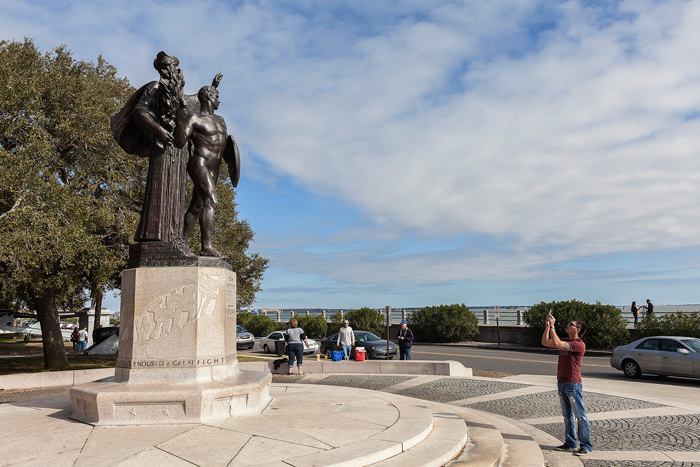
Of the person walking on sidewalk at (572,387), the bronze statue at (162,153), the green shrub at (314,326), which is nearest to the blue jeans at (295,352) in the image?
the bronze statue at (162,153)

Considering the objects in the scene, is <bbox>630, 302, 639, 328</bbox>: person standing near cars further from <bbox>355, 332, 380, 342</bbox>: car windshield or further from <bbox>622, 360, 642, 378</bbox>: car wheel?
<bbox>355, 332, 380, 342</bbox>: car windshield

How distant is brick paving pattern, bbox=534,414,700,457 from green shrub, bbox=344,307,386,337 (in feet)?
89.3

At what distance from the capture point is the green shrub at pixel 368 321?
3503 centimetres

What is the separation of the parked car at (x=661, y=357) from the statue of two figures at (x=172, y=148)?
1362 centimetres

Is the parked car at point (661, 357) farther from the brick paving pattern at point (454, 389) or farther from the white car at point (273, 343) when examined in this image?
the white car at point (273, 343)

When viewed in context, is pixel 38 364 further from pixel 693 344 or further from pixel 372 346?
pixel 693 344

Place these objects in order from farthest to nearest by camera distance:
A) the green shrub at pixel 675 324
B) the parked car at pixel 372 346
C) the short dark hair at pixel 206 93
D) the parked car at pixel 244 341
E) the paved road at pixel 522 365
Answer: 1. the parked car at pixel 244 341
2. the green shrub at pixel 675 324
3. the parked car at pixel 372 346
4. the paved road at pixel 522 365
5. the short dark hair at pixel 206 93

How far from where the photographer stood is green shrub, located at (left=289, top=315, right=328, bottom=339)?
40219 millimetres

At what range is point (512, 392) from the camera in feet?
35.8

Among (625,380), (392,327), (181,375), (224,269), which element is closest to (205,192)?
(224,269)

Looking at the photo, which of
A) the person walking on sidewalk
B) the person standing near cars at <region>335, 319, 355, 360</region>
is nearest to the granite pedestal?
the person walking on sidewalk

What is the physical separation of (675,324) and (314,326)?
25569 millimetres

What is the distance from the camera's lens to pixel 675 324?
21938mm

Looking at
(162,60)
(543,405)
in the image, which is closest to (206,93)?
(162,60)
